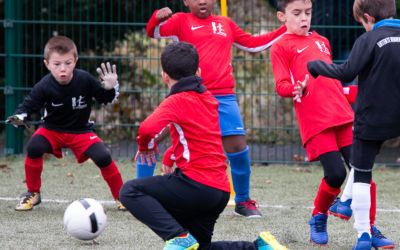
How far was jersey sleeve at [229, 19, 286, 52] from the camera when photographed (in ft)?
25.0

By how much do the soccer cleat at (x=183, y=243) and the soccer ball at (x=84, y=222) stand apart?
0.86 metres

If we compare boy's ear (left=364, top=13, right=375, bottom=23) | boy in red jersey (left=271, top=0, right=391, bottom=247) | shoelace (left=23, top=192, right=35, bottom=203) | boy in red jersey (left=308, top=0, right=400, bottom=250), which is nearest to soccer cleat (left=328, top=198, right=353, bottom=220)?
boy in red jersey (left=271, top=0, right=391, bottom=247)

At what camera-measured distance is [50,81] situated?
770 centimetres

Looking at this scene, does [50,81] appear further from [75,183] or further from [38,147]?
[75,183]

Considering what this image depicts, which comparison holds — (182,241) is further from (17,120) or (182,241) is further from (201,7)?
(201,7)

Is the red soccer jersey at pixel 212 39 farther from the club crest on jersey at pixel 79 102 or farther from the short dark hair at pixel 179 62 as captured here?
the short dark hair at pixel 179 62

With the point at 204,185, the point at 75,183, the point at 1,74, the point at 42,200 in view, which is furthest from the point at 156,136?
the point at 1,74

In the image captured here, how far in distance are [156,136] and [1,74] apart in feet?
22.1

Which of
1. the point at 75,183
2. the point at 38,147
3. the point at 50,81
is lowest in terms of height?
the point at 75,183

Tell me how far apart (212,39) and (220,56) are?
141 millimetres

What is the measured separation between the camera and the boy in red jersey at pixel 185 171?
539cm

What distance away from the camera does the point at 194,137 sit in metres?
5.46

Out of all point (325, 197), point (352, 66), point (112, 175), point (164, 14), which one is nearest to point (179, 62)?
point (352, 66)

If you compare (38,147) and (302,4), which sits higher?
(302,4)
